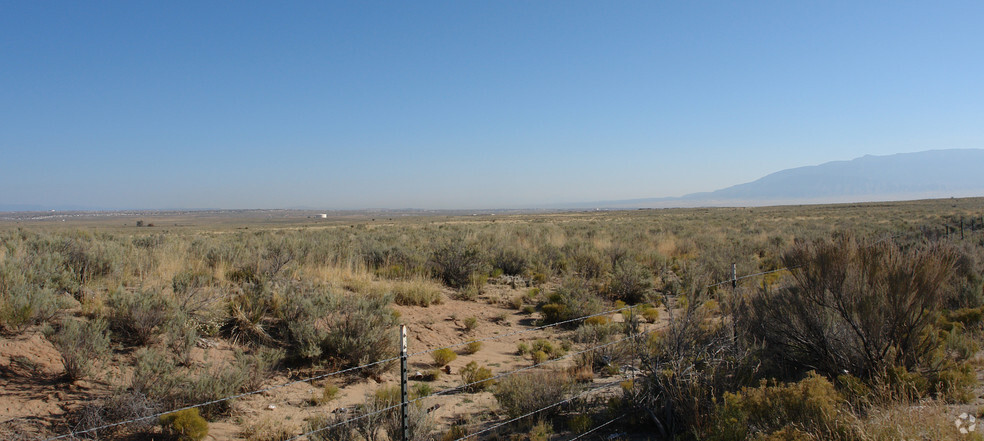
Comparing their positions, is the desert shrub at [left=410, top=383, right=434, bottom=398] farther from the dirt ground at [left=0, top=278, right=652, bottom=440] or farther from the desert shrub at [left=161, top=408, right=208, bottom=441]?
the desert shrub at [left=161, top=408, right=208, bottom=441]

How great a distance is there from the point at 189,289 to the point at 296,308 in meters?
1.56

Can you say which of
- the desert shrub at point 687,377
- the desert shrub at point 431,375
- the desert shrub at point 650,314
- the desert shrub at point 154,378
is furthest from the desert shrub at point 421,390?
the desert shrub at point 650,314

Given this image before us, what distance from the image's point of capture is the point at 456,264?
1261 cm

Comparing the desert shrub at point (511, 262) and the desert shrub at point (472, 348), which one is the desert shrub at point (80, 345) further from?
the desert shrub at point (511, 262)

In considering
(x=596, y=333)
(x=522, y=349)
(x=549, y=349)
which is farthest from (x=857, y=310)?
(x=522, y=349)

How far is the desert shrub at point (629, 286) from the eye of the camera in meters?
11.9

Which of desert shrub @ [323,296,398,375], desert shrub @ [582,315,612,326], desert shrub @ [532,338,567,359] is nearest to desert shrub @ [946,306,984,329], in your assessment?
desert shrub @ [582,315,612,326]

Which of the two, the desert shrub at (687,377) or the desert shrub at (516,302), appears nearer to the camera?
the desert shrub at (687,377)

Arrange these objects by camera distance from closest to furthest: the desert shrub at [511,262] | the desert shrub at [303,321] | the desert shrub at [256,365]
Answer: the desert shrub at [256,365] → the desert shrub at [303,321] → the desert shrub at [511,262]

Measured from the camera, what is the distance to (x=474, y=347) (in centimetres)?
816

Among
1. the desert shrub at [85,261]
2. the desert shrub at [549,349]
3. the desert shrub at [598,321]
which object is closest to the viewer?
the desert shrub at [549,349]

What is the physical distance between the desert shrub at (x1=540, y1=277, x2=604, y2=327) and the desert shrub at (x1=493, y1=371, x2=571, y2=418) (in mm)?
4192

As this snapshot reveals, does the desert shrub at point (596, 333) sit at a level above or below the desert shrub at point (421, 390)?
above

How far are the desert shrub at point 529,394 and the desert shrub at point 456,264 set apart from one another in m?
6.69
